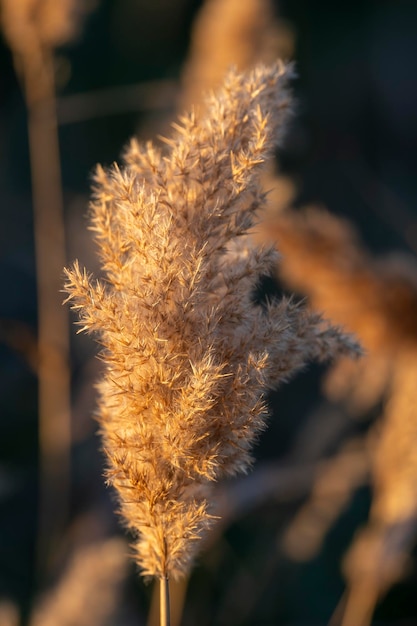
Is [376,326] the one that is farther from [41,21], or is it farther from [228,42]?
[41,21]

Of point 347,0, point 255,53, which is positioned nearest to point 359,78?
point 347,0

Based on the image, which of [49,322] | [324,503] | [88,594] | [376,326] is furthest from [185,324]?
[49,322]

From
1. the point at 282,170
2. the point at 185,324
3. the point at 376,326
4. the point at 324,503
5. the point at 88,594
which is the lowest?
the point at 88,594

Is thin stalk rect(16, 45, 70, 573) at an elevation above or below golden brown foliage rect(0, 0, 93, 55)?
below

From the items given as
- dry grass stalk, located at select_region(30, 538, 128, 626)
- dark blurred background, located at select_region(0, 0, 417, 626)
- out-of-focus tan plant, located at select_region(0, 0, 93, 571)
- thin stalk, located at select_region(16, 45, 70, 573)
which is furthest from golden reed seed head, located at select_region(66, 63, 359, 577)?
thin stalk, located at select_region(16, 45, 70, 573)

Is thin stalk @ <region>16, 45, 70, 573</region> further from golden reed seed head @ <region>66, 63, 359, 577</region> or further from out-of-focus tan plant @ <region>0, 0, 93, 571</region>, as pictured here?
golden reed seed head @ <region>66, 63, 359, 577</region>
